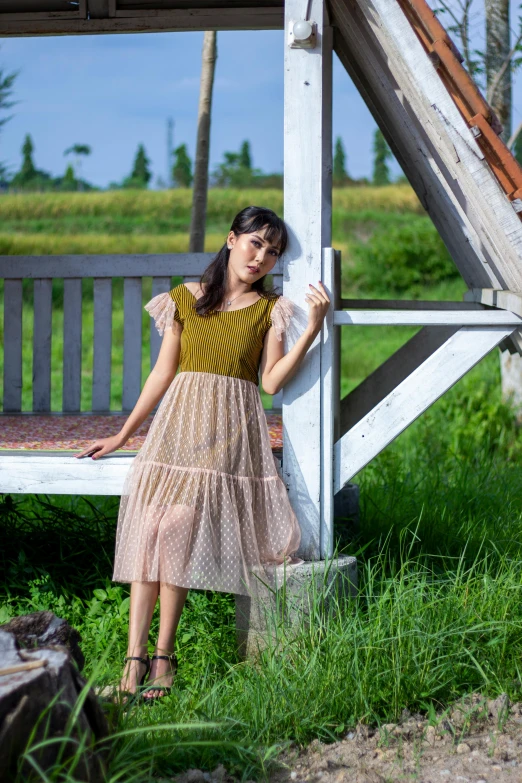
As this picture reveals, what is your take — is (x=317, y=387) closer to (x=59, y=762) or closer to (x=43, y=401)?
(x=59, y=762)

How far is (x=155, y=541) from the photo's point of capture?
10.8 feet

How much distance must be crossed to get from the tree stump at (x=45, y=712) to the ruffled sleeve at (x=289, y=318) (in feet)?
4.93

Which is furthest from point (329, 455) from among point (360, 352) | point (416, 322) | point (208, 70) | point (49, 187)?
point (49, 187)

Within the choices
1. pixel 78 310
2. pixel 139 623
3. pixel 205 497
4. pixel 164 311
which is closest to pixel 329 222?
Result: pixel 164 311

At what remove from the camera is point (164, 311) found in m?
3.57

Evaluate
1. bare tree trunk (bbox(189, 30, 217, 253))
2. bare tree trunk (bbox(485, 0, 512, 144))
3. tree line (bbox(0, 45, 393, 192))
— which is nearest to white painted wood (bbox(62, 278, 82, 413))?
bare tree trunk (bbox(189, 30, 217, 253))

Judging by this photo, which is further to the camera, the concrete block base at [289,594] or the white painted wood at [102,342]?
the white painted wood at [102,342]

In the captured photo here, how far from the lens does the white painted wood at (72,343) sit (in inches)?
209

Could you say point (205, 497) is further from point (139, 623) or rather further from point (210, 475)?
point (139, 623)

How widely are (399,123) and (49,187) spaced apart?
23.7m

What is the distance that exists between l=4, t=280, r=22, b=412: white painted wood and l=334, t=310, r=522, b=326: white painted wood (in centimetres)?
255

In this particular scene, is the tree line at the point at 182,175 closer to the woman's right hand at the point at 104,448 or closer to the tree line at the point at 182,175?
the tree line at the point at 182,175

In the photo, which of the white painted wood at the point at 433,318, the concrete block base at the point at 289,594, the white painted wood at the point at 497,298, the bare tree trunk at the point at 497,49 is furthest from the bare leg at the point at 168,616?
the bare tree trunk at the point at 497,49

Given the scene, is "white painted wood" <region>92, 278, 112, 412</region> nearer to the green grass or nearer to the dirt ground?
the green grass
